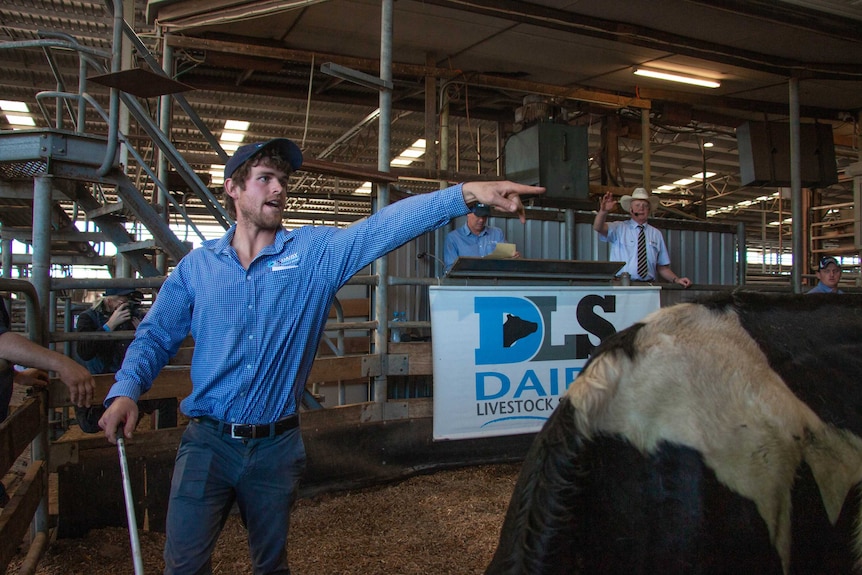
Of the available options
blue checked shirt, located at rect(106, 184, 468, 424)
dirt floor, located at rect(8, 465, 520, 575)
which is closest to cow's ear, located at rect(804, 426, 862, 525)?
blue checked shirt, located at rect(106, 184, 468, 424)

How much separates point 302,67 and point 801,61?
684 centimetres

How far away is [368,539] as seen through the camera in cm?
441

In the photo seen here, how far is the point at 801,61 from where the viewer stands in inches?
364

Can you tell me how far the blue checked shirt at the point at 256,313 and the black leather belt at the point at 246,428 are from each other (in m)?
0.03

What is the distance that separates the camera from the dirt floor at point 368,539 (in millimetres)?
3945

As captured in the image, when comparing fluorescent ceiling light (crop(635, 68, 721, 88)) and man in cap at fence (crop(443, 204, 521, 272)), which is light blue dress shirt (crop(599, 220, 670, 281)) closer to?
man in cap at fence (crop(443, 204, 521, 272))

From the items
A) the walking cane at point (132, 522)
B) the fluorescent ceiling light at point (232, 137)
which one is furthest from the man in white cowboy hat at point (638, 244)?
the fluorescent ceiling light at point (232, 137)

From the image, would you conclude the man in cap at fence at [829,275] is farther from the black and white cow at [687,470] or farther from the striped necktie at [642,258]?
the black and white cow at [687,470]

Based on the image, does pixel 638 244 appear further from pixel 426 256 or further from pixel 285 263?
pixel 285 263

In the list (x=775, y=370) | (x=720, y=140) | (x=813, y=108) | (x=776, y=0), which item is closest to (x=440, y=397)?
(x=775, y=370)

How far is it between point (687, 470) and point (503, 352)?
3923 mm

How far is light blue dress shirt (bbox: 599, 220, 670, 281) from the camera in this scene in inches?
276

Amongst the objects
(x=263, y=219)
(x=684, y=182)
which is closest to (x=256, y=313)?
(x=263, y=219)

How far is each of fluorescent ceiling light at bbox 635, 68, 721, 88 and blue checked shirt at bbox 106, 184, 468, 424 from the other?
27.1ft
